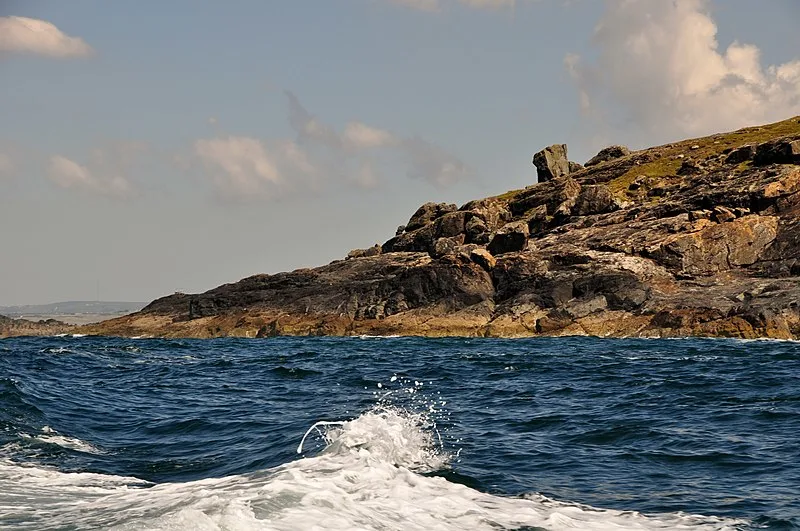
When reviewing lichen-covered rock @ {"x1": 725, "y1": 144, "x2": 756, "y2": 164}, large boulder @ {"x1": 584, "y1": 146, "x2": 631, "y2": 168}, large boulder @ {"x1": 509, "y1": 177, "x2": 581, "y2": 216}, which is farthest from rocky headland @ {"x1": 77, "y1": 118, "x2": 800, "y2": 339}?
large boulder @ {"x1": 584, "y1": 146, "x2": 631, "y2": 168}

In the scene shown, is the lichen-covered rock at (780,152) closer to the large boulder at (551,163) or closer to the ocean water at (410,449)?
the large boulder at (551,163)

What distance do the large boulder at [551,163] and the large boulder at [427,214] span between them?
22878 mm

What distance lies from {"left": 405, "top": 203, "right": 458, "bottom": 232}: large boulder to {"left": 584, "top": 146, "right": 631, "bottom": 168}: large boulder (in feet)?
123

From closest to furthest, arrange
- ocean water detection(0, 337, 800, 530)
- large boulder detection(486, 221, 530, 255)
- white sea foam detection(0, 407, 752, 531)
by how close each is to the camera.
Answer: white sea foam detection(0, 407, 752, 531) < ocean water detection(0, 337, 800, 530) < large boulder detection(486, 221, 530, 255)

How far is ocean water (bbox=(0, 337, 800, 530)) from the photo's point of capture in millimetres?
9164

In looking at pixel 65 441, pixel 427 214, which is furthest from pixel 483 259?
pixel 65 441

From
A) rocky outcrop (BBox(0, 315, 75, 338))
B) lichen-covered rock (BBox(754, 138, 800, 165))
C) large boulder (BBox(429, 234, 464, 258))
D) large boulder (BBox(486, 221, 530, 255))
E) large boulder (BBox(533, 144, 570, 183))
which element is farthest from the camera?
large boulder (BBox(533, 144, 570, 183))

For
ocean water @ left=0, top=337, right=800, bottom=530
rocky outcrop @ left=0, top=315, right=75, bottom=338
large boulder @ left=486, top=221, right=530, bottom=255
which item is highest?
large boulder @ left=486, top=221, right=530, bottom=255

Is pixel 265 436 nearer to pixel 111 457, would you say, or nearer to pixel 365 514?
pixel 111 457

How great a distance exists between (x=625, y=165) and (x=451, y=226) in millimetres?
39202

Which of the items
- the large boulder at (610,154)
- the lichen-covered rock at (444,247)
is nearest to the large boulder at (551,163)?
the large boulder at (610,154)

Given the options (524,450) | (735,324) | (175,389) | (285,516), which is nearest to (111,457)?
(285,516)

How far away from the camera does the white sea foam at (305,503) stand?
834 cm

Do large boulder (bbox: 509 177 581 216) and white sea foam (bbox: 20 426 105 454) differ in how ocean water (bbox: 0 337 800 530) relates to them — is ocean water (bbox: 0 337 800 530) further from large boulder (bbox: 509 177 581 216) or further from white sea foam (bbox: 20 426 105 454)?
large boulder (bbox: 509 177 581 216)
